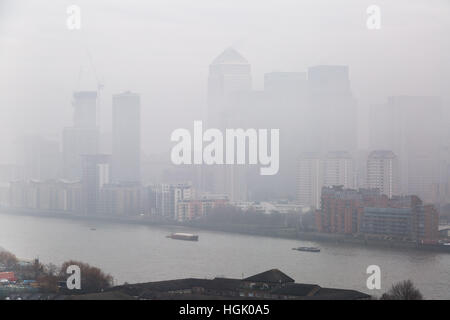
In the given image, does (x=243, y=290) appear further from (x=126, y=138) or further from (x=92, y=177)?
(x=92, y=177)

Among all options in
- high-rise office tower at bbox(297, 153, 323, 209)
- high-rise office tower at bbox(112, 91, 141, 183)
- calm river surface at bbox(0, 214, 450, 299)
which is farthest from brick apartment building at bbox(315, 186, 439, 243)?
high-rise office tower at bbox(112, 91, 141, 183)

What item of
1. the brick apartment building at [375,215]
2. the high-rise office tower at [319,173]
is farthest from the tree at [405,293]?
the high-rise office tower at [319,173]

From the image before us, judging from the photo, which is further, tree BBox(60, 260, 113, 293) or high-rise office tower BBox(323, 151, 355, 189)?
high-rise office tower BBox(323, 151, 355, 189)

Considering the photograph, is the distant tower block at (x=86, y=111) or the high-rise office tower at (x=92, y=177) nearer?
the distant tower block at (x=86, y=111)

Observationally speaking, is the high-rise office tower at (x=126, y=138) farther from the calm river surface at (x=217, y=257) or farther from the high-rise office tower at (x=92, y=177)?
the calm river surface at (x=217, y=257)

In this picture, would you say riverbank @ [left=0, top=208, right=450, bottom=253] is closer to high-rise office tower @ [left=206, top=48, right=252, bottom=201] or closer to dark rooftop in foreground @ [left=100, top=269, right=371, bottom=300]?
high-rise office tower @ [left=206, top=48, right=252, bottom=201]

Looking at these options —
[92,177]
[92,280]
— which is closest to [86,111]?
[92,177]

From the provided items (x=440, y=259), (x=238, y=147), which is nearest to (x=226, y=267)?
(x=238, y=147)
